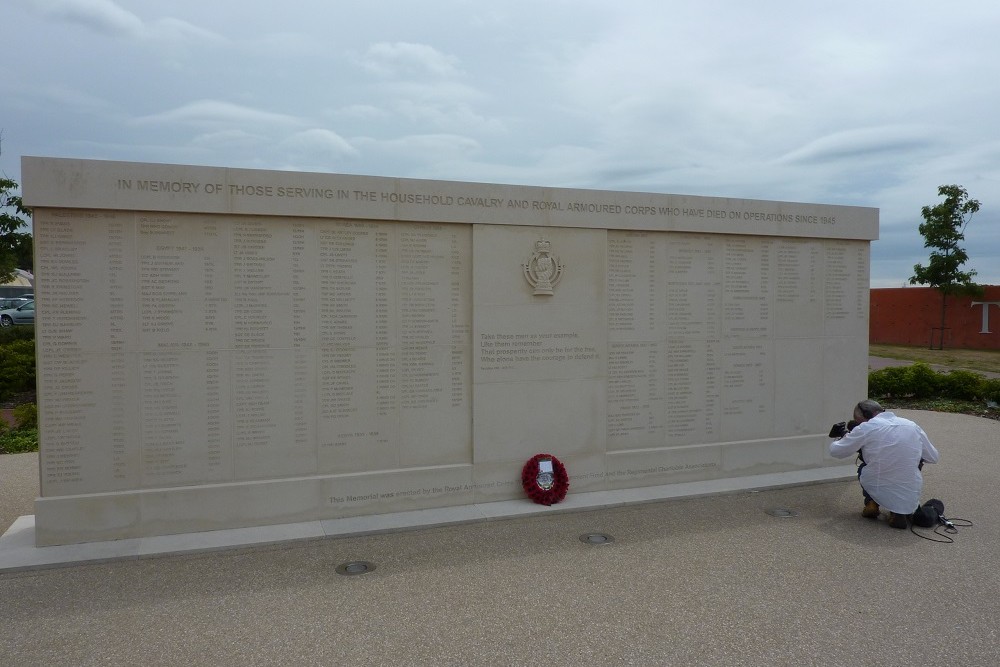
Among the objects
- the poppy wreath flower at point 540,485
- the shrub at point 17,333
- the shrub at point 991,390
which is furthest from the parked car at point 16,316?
the shrub at point 991,390

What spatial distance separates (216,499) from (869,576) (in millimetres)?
5848

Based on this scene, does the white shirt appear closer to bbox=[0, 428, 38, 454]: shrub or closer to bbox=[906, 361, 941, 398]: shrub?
bbox=[906, 361, 941, 398]: shrub

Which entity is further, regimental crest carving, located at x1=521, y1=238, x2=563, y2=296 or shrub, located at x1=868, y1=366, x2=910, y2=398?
shrub, located at x1=868, y1=366, x2=910, y2=398

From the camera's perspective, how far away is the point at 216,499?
6.61m

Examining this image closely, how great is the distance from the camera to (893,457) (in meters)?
6.84

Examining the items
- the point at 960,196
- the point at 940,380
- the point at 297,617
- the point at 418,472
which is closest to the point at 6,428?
the point at 418,472

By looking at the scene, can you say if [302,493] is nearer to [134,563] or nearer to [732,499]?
[134,563]

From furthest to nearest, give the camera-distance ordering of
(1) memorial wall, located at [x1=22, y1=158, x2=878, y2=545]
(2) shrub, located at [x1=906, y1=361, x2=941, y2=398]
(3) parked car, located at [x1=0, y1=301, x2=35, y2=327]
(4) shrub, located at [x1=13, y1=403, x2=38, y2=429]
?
(3) parked car, located at [x1=0, y1=301, x2=35, y2=327] → (2) shrub, located at [x1=906, y1=361, x2=941, y2=398] → (4) shrub, located at [x1=13, y1=403, x2=38, y2=429] → (1) memorial wall, located at [x1=22, y1=158, x2=878, y2=545]

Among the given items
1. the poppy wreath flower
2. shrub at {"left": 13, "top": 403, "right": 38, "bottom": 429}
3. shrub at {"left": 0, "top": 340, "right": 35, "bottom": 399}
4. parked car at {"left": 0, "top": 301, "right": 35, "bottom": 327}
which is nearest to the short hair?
the poppy wreath flower

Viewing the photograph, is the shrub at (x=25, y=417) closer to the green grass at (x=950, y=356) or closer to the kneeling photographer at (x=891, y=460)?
the kneeling photographer at (x=891, y=460)

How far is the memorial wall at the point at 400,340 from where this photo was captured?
629 cm

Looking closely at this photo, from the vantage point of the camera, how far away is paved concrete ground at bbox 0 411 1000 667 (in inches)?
173

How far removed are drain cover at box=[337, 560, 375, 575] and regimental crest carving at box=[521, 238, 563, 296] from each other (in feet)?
11.1

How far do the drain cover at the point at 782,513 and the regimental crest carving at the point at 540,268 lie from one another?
3.37m
